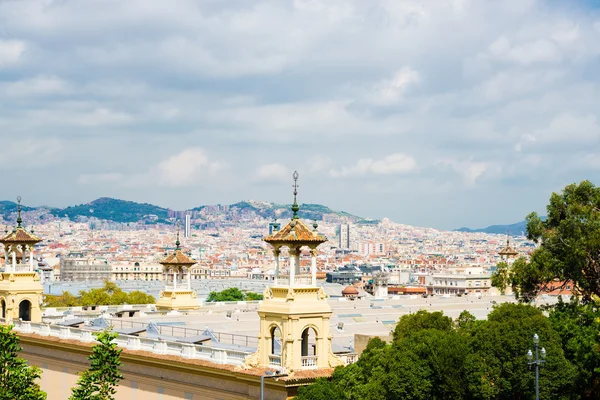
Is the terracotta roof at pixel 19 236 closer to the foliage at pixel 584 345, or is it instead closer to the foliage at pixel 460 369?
the foliage at pixel 460 369

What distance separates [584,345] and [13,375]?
18227 millimetres

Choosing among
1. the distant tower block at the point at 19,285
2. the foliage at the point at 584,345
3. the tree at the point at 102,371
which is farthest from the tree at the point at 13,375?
the foliage at the point at 584,345

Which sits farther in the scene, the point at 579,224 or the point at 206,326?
the point at 206,326

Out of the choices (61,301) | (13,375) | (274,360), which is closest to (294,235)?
(274,360)

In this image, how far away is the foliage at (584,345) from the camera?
1211 inches

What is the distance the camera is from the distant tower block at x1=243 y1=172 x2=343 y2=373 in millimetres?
30797

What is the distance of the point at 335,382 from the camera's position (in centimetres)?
3098

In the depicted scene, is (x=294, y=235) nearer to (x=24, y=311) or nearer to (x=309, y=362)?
(x=309, y=362)

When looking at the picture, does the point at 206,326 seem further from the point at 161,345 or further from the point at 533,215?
the point at 533,215

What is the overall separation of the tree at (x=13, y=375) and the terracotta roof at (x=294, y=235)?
965 cm

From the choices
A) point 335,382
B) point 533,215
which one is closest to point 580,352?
point 335,382

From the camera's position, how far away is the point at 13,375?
113 ft

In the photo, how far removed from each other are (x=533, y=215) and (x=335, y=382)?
46.7ft

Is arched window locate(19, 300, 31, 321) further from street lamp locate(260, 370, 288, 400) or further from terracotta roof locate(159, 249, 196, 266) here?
street lamp locate(260, 370, 288, 400)
